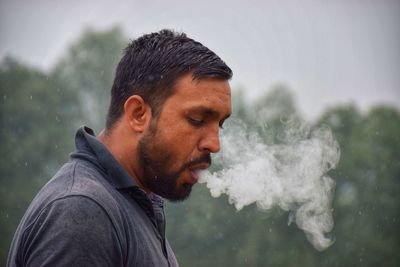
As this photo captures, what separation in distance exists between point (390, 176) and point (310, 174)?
20.0 metres

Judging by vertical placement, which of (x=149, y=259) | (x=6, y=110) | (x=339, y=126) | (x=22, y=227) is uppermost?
(x=22, y=227)

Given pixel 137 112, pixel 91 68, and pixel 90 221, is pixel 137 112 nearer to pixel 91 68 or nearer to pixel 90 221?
pixel 90 221

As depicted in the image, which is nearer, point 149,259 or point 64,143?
point 149,259

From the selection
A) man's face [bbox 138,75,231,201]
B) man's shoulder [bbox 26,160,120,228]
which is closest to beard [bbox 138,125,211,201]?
man's face [bbox 138,75,231,201]

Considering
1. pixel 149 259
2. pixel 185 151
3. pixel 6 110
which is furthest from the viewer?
pixel 6 110

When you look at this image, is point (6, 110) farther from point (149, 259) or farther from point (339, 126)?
point (149, 259)

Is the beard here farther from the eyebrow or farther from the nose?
the eyebrow

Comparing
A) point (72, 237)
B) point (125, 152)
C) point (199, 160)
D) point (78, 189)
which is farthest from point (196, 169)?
point (72, 237)

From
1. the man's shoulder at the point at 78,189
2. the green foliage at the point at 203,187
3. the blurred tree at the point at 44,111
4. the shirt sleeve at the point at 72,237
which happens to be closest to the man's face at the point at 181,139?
the man's shoulder at the point at 78,189

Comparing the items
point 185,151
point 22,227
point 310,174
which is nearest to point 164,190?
point 185,151

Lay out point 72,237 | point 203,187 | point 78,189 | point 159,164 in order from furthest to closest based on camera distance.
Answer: point 203,187
point 159,164
point 78,189
point 72,237

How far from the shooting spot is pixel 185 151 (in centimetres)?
268

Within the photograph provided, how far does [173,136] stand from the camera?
2668 millimetres

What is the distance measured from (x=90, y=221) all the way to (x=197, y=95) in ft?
2.52
